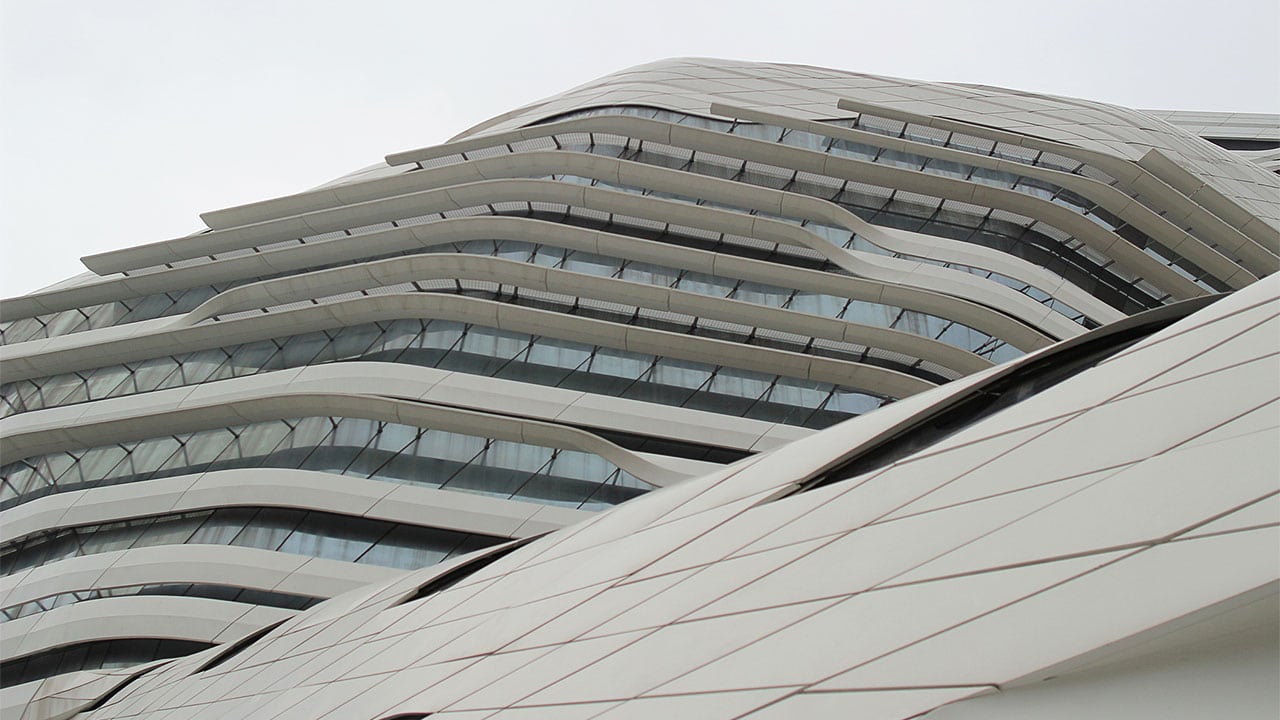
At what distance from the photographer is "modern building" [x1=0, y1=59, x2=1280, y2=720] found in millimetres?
5531

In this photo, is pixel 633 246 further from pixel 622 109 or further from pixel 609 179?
pixel 622 109

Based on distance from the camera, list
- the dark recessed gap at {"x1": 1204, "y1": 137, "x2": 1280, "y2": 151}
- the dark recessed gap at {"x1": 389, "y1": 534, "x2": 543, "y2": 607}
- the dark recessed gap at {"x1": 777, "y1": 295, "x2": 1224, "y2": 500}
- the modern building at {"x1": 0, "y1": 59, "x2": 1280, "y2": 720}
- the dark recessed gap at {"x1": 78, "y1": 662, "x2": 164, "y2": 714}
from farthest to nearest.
→ the dark recessed gap at {"x1": 1204, "y1": 137, "x2": 1280, "y2": 151} < the dark recessed gap at {"x1": 78, "y1": 662, "x2": 164, "y2": 714} < the dark recessed gap at {"x1": 389, "y1": 534, "x2": 543, "y2": 607} < the dark recessed gap at {"x1": 777, "y1": 295, "x2": 1224, "y2": 500} < the modern building at {"x1": 0, "y1": 59, "x2": 1280, "y2": 720}

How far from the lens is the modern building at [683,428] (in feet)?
18.1

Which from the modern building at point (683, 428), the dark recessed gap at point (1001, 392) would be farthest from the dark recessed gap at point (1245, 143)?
the dark recessed gap at point (1001, 392)

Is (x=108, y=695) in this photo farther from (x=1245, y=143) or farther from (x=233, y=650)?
(x=1245, y=143)

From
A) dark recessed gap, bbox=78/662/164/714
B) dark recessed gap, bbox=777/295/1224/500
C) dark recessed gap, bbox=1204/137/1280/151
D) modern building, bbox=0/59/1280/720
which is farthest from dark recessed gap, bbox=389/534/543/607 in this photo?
dark recessed gap, bbox=1204/137/1280/151

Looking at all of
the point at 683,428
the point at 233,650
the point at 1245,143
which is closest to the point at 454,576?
the point at 233,650

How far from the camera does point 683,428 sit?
2805 centimetres

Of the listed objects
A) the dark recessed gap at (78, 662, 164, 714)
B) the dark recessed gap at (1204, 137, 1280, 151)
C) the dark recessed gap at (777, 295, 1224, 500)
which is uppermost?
the dark recessed gap at (1204, 137, 1280, 151)

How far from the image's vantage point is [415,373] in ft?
94.0

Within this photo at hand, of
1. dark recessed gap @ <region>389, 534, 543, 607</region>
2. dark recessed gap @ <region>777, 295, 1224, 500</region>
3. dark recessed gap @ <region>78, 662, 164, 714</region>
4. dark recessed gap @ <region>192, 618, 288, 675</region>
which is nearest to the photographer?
dark recessed gap @ <region>777, 295, 1224, 500</region>

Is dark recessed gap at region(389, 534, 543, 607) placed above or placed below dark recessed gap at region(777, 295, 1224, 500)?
above

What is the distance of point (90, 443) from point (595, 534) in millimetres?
23046

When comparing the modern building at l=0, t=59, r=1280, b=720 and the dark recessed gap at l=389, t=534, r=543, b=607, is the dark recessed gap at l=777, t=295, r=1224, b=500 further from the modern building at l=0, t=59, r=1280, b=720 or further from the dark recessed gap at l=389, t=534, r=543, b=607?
the dark recessed gap at l=389, t=534, r=543, b=607
